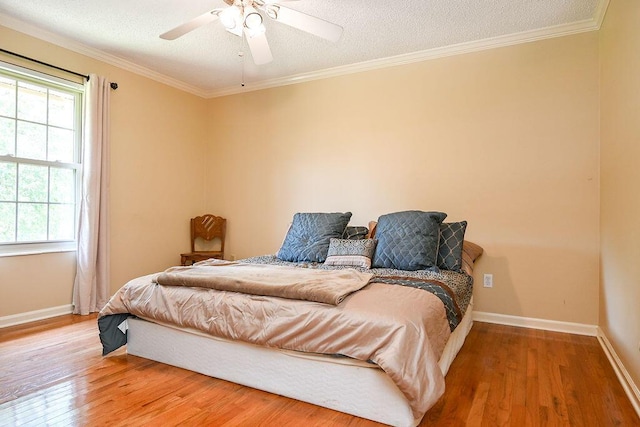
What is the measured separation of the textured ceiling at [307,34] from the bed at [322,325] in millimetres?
1640

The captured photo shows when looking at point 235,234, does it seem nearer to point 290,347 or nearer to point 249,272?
point 249,272

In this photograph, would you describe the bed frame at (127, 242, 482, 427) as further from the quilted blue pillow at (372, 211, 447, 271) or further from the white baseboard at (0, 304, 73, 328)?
the white baseboard at (0, 304, 73, 328)

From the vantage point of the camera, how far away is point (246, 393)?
77.1 inches

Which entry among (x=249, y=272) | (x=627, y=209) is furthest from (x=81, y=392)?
(x=627, y=209)

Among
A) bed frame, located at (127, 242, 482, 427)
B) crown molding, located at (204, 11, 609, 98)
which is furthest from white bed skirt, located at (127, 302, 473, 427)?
crown molding, located at (204, 11, 609, 98)

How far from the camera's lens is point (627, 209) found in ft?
6.81

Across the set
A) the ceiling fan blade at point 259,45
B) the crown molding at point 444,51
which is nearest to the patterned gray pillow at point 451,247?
the crown molding at point 444,51

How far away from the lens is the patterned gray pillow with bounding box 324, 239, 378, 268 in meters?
2.89

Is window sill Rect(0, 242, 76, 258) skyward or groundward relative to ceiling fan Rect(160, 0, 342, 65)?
groundward

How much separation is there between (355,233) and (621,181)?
1.91m

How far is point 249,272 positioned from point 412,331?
45.0 inches

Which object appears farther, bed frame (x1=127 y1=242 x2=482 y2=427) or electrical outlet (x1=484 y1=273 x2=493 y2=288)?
electrical outlet (x1=484 y1=273 x2=493 y2=288)

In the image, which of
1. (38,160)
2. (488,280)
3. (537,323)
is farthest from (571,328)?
(38,160)

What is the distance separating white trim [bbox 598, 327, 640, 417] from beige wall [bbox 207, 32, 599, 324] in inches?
15.4
